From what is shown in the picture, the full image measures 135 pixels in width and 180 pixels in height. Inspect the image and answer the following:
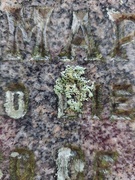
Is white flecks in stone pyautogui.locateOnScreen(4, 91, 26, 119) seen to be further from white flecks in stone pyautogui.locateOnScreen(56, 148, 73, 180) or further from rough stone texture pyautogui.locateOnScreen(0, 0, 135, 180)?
white flecks in stone pyautogui.locateOnScreen(56, 148, 73, 180)

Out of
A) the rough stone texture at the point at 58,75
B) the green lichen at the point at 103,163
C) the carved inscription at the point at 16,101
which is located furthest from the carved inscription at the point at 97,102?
the carved inscription at the point at 16,101

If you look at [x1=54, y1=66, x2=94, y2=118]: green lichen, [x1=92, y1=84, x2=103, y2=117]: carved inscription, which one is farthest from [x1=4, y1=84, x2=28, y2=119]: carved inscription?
[x1=92, y1=84, x2=103, y2=117]: carved inscription

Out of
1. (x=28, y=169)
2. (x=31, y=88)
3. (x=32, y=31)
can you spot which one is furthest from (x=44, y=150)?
(x=32, y=31)

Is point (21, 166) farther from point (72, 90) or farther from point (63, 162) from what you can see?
point (72, 90)

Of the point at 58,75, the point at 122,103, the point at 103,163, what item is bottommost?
the point at 103,163

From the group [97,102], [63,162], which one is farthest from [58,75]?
[63,162]

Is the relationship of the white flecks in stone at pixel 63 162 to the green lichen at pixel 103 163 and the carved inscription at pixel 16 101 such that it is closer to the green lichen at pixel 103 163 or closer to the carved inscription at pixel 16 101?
the green lichen at pixel 103 163

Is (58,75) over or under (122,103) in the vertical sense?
over
